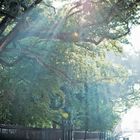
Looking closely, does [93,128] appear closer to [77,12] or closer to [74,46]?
[74,46]

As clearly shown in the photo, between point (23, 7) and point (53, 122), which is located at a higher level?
point (23, 7)

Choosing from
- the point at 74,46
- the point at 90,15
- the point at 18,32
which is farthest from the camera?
the point at 74,46

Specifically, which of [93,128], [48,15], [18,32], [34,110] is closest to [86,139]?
[34,110]

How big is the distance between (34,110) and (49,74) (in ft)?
9.80

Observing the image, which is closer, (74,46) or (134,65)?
(74,46)

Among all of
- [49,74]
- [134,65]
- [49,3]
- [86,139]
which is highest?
[134,65]

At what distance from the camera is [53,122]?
23562 millimetres

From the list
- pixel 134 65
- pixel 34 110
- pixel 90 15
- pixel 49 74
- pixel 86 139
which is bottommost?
pixel 86 139

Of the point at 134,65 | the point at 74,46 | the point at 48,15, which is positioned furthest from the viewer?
the point at 134,65

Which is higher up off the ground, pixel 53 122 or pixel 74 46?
pixel 74 46

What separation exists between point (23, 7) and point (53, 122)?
11.1 metres

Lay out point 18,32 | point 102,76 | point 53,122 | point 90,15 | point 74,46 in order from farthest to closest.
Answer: point 102,76 → point 53,122 → point 74,46 → point 90,15 → point 18,32

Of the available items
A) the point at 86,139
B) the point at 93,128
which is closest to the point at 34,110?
the point at 86,139

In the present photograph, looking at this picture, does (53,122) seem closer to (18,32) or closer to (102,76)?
(102,76)
